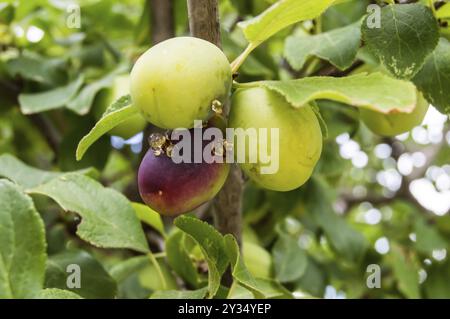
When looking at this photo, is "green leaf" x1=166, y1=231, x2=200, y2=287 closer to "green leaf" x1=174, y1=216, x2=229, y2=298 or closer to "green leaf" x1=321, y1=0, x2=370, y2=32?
"green leaf" x1=174, y1=216, x2=229, y2=298

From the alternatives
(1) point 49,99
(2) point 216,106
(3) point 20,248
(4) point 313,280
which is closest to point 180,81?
(2) point 216,106

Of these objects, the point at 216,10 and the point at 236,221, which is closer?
the point at 216,10

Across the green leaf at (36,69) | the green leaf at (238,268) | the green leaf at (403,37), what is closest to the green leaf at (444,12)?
the green leaf at (403,37)

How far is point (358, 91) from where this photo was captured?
0.45 metres

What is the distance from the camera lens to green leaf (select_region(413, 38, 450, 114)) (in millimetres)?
665

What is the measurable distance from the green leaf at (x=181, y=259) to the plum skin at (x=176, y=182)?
0.21m

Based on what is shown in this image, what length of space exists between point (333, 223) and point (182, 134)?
0.66 m

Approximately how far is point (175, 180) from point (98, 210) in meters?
0.18

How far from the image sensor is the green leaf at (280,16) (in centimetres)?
49

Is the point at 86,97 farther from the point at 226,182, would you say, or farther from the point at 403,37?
the point at 403,37

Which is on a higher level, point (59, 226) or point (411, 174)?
point (59, 226)
